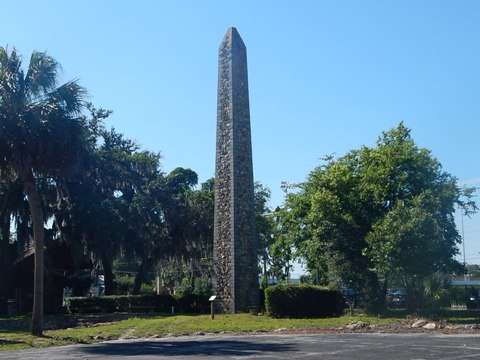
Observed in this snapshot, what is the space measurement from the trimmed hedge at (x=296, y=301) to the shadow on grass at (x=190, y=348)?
28.9 ft

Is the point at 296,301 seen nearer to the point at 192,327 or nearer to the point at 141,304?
the point at 192,327

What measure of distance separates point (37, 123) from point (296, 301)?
538 inches

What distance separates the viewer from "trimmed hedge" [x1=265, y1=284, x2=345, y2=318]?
30.0 meters

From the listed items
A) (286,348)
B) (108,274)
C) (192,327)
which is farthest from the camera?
(108,274)

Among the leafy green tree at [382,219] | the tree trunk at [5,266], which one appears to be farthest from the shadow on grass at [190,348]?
the tree trunk at [5,266]

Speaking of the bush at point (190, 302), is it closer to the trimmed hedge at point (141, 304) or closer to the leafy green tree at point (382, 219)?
the trimmed hedge at point (141, 304)

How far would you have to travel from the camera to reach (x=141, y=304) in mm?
42844

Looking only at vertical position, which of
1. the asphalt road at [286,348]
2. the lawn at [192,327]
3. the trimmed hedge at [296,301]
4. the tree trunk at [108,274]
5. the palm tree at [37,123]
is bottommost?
the asphalt road at [286,348]

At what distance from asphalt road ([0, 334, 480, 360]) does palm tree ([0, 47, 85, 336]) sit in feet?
23.0

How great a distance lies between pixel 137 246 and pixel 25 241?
7369 mm

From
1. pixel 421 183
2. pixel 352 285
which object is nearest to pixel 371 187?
pixel 421 183

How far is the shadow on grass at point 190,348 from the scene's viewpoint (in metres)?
17.4

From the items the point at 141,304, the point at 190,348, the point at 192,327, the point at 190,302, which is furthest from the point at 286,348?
the point at 141,304

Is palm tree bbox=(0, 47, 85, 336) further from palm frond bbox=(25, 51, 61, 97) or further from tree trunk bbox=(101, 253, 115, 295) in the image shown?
tree trunk bbox=(101, 253, 115, 295)
